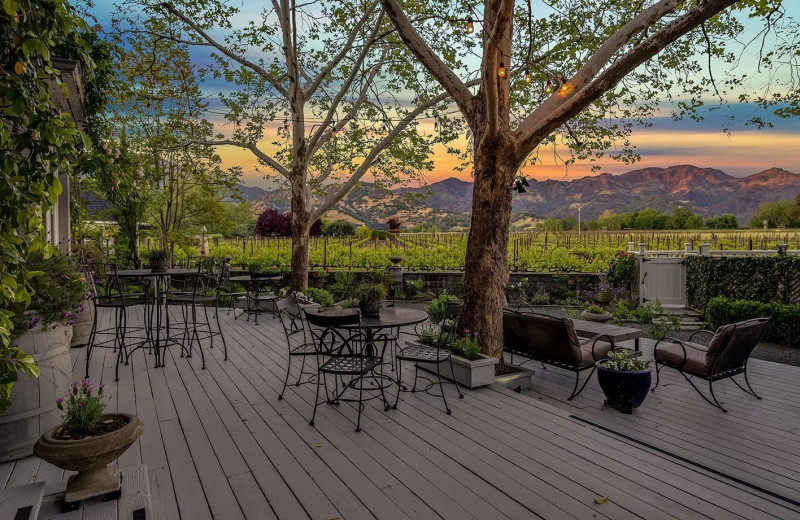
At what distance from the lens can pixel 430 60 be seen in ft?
15.6

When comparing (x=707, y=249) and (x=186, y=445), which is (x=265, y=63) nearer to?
(x=186, y=445)

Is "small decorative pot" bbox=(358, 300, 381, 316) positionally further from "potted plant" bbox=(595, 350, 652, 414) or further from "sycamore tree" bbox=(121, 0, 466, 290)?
"sycamore tree" bbox=(121, 0, 466, 290)

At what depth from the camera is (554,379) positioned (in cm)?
538

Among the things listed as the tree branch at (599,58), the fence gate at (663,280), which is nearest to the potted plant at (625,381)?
the tree branch at (599,58)

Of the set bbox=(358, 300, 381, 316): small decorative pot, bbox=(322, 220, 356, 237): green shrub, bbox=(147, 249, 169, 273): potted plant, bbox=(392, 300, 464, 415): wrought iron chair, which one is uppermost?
bbox=(322, 220, 356, 237): green shrub

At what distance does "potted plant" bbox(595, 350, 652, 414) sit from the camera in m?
4.18

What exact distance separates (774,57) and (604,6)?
202 cm

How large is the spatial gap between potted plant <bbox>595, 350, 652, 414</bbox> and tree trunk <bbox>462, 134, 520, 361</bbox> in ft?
3.42

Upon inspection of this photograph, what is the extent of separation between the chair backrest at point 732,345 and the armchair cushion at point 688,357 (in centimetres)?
10

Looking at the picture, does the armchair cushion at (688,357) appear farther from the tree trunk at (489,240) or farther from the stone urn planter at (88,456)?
the stone urn planter at (88,456)

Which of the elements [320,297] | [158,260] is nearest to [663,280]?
[320,297]

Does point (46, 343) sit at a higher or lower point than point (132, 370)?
higher

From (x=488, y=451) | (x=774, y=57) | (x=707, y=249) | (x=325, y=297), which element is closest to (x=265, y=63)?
(x=325, y=297)

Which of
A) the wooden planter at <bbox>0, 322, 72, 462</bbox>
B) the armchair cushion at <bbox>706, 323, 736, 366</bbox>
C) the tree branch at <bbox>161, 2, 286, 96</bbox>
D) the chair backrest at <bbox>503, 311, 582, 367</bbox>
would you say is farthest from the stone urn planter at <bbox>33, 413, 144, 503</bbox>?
→ the tree branch at <bbox>161, 2, 286, 96</bbox>
